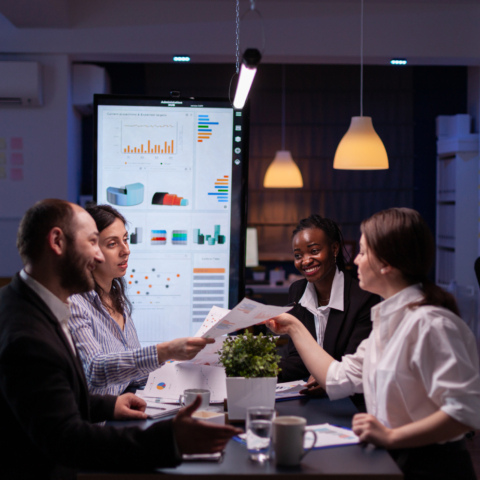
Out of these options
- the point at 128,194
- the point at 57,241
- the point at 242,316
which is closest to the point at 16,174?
the point at 128,194

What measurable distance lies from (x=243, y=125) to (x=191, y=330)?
45.7 inches

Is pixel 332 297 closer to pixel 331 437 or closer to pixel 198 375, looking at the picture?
pixel 198 375

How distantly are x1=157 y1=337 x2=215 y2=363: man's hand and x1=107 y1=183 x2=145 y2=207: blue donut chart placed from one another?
124 cm

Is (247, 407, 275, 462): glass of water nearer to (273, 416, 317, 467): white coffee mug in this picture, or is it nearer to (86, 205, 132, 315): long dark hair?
(273, 416, 317, 467): white coffee mug

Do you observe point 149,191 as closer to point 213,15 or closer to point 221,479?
point 221,479

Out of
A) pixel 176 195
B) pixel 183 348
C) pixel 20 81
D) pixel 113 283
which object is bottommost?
pixel 183 348

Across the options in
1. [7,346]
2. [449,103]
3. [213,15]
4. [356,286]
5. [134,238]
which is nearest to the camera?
[7,346]

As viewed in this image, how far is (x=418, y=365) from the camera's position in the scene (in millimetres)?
1322

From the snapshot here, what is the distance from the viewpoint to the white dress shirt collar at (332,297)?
85.9 inches

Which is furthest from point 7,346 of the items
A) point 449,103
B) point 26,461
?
point 449,103

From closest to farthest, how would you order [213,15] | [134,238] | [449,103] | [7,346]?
[7,346] → [134,238] → [213,15] → [449,103]

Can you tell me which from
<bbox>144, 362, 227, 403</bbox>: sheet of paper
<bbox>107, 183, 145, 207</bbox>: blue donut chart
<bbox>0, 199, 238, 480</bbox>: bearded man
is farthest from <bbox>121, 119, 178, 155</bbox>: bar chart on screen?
<bbox>0, 199, 238, 480</bbox>: bearded man

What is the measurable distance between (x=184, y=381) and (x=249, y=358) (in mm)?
430

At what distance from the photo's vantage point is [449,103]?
6965mm
